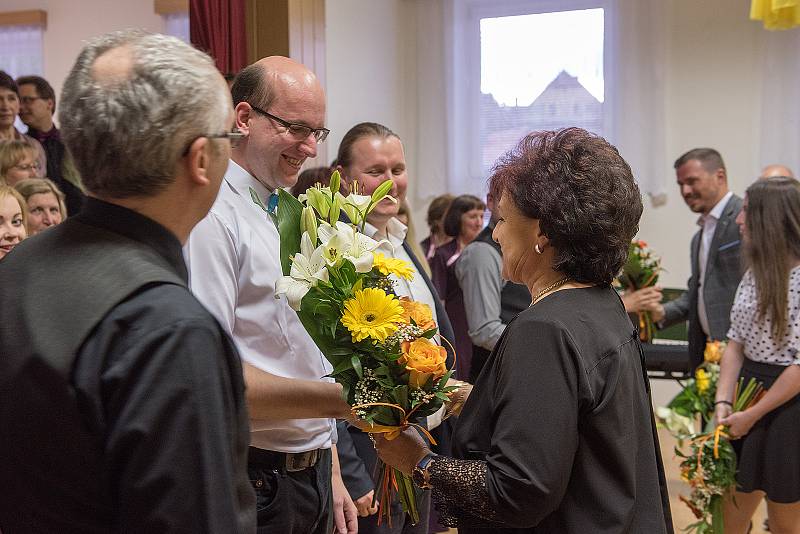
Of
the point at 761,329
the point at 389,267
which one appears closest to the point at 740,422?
the point at 761,329

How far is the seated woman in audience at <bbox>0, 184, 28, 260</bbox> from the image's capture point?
3.27 metres

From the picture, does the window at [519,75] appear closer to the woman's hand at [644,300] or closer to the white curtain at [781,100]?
the white curtain at [781,100]

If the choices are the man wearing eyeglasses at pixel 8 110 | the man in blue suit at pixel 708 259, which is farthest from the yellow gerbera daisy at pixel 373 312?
the man wearing eyeglasses at pixel 8 110

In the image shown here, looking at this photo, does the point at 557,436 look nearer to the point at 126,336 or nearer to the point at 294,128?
the point at 126,336

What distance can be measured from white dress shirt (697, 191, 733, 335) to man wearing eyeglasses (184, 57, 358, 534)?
3.13 m

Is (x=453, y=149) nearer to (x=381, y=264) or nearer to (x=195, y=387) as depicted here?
(x=381, y=264)

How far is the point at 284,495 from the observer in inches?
73.8

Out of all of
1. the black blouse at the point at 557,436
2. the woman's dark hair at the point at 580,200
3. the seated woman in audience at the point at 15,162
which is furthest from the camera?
the seated woman in audience at the point at 15,162

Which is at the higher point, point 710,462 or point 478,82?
point 478,82

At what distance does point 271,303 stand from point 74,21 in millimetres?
6964

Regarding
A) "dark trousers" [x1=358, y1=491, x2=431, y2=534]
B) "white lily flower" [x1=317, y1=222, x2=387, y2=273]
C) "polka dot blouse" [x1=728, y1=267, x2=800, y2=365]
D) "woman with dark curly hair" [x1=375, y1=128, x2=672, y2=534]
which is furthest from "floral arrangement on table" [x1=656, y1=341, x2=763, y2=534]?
"white lily flower" [x1=317, y1=222, x2=387, y2=273]

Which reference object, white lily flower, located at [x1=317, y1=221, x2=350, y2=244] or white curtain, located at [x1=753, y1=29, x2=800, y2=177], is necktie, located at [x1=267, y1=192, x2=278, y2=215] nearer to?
white lily flower, located at [x1=317, y1=221, x2=350, y2=244]

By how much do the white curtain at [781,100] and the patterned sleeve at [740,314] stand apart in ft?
12.9

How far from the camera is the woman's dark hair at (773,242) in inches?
133
